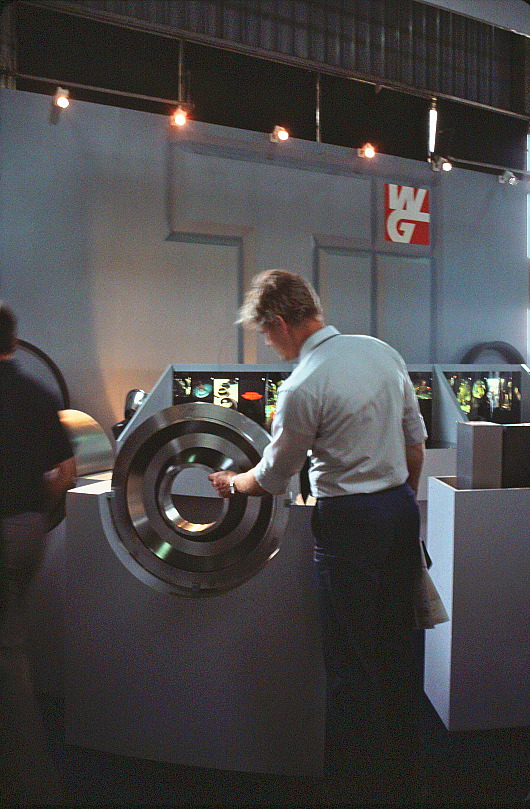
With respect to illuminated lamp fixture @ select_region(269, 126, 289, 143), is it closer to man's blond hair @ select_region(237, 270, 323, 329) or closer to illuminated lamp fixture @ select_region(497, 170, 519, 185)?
illuminated lamp fixture @ select_region(497, 170, 519, 185)

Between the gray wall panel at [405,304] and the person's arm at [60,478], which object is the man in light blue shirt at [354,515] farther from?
the gray wall panel at [405,304]

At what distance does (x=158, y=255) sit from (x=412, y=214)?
230 cm

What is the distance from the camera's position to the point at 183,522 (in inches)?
62.3

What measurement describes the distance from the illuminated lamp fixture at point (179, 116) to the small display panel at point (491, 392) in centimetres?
269

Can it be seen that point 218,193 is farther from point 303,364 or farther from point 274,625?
point 274,625

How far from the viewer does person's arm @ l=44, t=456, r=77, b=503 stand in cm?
142

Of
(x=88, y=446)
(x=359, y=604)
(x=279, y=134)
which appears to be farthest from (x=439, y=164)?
(x=359, y=604)

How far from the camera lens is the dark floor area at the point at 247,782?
1.49 metres

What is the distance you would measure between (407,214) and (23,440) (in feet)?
13.9

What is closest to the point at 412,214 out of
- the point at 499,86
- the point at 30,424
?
the point at 499,86

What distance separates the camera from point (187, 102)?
13.3 ft

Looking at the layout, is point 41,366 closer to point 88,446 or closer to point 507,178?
point 88,446

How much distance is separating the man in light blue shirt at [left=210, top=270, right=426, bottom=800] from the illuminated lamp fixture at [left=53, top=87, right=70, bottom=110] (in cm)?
326

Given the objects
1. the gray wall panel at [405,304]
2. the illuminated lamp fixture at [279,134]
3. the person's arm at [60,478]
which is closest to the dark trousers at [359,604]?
the person's arm at [60,478]
